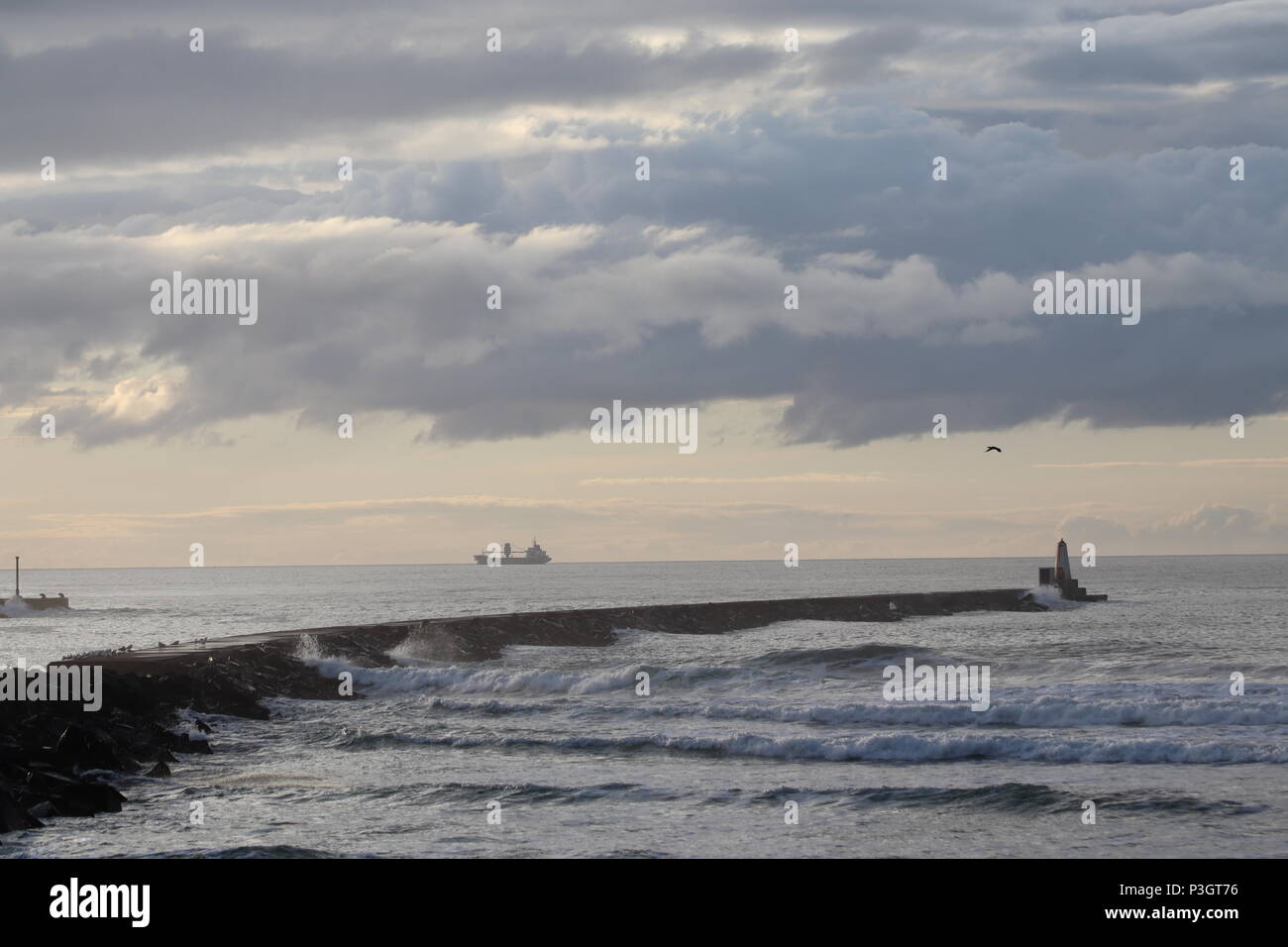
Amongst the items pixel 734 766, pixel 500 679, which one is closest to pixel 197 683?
pixel 500 679

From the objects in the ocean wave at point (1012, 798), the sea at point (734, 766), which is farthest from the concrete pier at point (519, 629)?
the ocean wave at point (1012, 798)

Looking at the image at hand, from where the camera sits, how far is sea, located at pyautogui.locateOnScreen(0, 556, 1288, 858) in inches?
815

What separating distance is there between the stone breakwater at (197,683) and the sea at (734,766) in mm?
677

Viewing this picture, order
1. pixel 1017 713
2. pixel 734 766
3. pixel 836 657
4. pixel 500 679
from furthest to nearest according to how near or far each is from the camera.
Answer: pixel 836 657 → pixel 500 679 → pixel 1017 713 → pixel 734 766

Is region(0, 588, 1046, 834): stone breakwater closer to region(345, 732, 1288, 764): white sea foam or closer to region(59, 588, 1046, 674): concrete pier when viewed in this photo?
region(59, 588, 1046, 674): concrete pier

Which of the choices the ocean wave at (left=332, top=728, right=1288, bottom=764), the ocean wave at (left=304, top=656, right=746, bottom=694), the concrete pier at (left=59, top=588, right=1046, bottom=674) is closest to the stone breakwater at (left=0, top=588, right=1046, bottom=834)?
the concrete pier at (left=59, top=588, right=1046, bottom=674)

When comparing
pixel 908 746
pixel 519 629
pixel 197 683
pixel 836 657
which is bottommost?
pixel 836 657

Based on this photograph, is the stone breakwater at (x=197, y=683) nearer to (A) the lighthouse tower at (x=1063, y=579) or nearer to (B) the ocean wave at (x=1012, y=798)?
(B) the ocean wave at (x=1012, y=798)

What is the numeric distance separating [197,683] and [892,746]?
19179mm

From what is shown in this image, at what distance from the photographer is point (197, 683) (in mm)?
36406

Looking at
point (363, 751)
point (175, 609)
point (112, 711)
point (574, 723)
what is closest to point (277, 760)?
point (363, 751)

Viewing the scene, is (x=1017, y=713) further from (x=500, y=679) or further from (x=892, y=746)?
(x=500, y=679)

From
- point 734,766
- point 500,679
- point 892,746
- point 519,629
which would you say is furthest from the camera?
point 519,629

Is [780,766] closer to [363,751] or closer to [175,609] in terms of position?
[363,751]
